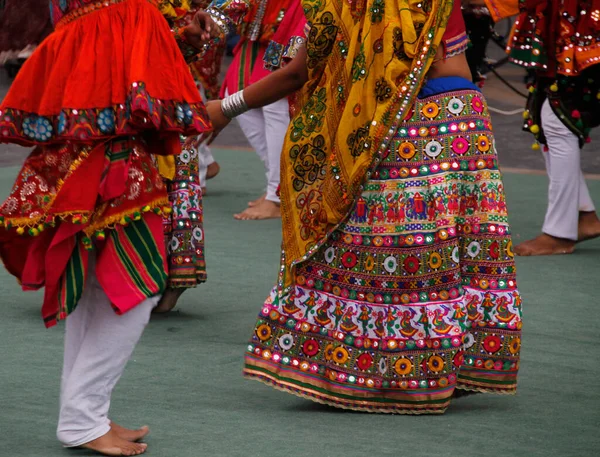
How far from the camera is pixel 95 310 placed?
352 centimetres

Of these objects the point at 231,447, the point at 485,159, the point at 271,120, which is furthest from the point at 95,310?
the point at 271,120

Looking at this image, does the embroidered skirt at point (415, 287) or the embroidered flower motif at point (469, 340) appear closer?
the embroidered skirt at point (415, 287)

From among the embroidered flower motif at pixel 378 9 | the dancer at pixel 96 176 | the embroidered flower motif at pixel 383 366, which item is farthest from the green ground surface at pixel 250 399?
the embroidered flower motif at pixel 378 9

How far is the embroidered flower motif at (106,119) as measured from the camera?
3.34 metres

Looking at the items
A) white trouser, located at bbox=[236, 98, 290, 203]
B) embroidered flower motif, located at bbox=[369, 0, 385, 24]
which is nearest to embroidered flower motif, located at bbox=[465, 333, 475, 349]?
embroidered flower motif, located at bbox=[369, 0, 385, 24]

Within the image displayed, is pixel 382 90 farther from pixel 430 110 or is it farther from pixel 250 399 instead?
pixel 250 399

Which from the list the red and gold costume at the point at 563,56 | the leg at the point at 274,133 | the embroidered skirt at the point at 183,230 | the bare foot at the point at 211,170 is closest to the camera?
the embroidered skirt at the point at 183,230

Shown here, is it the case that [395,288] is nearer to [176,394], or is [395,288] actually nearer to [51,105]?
[176,394]

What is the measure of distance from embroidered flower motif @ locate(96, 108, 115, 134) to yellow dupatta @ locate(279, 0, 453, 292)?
0.94 m

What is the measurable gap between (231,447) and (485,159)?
1255 millimetres

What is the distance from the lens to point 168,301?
5.54 meters

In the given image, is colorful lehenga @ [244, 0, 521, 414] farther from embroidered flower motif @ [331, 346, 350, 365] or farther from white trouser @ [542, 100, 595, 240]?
white trouser @ [542, 100, 595, 240]

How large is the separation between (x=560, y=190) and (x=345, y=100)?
126 inches

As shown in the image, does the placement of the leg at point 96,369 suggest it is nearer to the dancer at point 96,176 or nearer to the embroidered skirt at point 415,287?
the dancer at point 96,176
